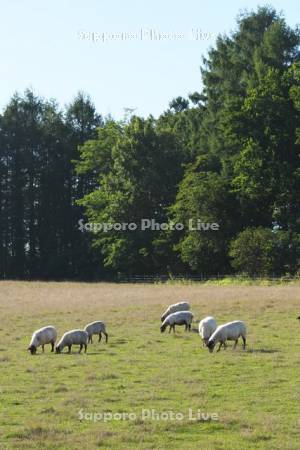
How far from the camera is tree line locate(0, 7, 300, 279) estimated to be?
224 feet

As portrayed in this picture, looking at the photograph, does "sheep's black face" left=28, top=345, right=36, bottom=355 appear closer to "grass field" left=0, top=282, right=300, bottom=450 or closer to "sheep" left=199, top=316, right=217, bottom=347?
"grass field" left=0, top=282, right=300, bottom=450

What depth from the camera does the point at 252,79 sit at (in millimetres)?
73438


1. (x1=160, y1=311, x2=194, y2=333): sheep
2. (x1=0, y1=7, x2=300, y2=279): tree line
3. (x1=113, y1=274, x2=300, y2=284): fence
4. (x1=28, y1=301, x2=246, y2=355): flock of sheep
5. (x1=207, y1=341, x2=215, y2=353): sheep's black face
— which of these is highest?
(x1=0, y1=7, x2=300, y2=279): tree line

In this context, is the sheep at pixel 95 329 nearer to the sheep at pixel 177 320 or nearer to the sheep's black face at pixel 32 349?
the sheep at pixel 177 320

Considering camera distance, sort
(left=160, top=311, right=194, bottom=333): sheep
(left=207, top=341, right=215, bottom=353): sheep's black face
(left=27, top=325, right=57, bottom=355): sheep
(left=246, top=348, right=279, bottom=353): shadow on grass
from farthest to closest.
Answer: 1. (left=160, top=311, right=194, bottom=333): sheep
2. (left=27, top=325, right=57, bottom=355): sheep
3. (left=207, top=341, right=215, bottom=353): sheep's black face
4. (left=246, top=348, right=279, bottom=353): shadow on grass

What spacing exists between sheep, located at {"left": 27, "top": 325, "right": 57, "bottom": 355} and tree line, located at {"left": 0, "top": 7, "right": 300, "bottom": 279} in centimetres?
3865

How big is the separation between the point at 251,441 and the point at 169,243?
2500 inches

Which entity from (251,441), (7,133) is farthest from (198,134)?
(251,441)

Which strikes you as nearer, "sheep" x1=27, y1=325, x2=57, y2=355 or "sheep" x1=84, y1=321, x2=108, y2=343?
"sheep" x1=27, y1=325, x2=57, y2=355

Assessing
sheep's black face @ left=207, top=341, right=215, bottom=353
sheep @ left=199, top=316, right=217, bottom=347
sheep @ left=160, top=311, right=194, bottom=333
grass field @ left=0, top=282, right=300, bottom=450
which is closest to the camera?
grass field @ left=0, top=282, right=300, bottom=450

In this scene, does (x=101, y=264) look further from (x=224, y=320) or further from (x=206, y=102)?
(x=224, y=320)

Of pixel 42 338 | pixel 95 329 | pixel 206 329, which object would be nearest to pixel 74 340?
pixel 42 338

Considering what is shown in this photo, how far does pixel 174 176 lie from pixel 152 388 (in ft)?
205

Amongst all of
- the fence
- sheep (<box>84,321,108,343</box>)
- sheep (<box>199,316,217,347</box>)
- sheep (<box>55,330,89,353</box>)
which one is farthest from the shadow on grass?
the fence
